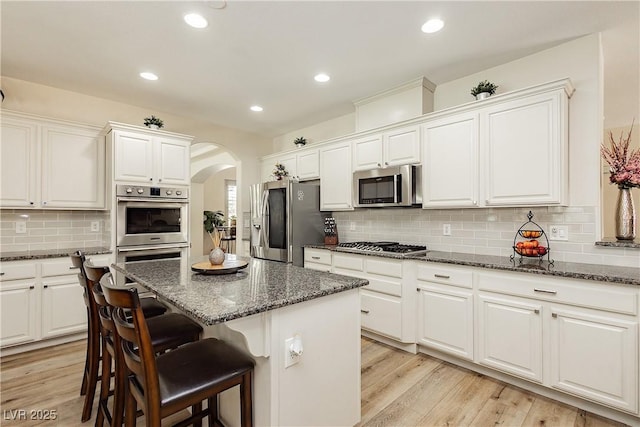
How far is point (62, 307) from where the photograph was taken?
317cm

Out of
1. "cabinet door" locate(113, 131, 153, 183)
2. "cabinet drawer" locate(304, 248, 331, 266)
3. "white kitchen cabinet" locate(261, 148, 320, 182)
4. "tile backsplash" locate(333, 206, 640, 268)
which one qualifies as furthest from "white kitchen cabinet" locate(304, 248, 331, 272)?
"cabinet door" locate(113, 131, 153, 183)

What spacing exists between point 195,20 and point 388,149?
217cm

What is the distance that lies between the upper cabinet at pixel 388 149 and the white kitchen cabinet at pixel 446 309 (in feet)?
3.86

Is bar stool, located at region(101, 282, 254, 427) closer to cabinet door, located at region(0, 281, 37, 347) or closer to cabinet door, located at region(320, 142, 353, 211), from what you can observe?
cabinet door, located at region(0, 281, 37, 347)

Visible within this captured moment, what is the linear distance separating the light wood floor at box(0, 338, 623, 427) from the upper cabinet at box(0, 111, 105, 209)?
1562mm

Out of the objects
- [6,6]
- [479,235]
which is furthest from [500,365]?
[6,6]

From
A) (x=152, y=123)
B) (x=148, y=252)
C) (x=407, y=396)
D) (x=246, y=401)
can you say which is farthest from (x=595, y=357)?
(x=152, y=123)

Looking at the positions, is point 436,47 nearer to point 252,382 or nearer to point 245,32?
point 245,32

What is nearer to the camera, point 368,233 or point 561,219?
point 561,219

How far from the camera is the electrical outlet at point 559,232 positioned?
2553mm

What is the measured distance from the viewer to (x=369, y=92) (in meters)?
3.63

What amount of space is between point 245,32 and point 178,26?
50cm

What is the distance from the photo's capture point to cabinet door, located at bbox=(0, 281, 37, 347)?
113 inches

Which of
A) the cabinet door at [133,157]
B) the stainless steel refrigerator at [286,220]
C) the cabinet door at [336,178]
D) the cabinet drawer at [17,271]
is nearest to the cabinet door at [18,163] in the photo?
the cabinet drawer at [17,271]
